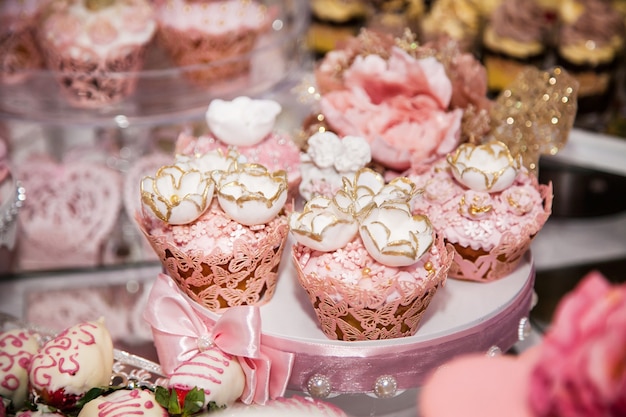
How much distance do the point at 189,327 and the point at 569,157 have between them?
1.06m

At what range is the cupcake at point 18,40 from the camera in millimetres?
1749

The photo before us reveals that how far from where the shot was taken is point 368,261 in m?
0.98

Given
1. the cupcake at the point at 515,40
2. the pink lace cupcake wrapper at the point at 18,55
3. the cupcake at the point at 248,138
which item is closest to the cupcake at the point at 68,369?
the cupcake at the point at 248,138

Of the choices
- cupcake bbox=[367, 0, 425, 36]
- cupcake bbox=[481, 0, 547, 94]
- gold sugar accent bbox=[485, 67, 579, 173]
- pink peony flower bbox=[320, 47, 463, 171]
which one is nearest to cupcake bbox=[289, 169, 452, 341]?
pink peony flower bbox=[320, 47, 463, 171]

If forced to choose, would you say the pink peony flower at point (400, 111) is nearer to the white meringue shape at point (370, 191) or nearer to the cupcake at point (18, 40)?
the white meringue shape at point (370, 191)

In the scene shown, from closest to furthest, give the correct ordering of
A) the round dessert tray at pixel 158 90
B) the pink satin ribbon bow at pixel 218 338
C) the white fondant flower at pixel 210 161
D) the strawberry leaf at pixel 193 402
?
the strawberry leaf at pixel 193 402 < the pink satin ribbon bow at pixel 218 338 < the white fondant flower at pixel 210 161 < the round dessert tray at pixel 158 90

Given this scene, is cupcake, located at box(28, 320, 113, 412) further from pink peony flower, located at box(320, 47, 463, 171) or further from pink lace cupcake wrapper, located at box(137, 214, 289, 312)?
pink peony flower, located at box(320, 47, 463, 171)

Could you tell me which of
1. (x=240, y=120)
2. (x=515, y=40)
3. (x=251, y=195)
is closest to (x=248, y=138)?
(x=240, y=120)

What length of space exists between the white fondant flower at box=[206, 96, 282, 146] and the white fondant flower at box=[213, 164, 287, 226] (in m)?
0.16

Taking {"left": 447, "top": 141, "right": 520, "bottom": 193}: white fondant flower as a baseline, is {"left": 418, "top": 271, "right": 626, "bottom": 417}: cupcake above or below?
above

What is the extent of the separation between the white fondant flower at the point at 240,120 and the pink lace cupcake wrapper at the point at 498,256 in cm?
36

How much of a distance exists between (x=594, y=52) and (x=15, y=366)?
5.13 feet

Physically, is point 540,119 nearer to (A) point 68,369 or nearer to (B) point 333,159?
(B) point 333,159

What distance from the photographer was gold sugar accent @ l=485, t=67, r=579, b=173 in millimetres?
1274
